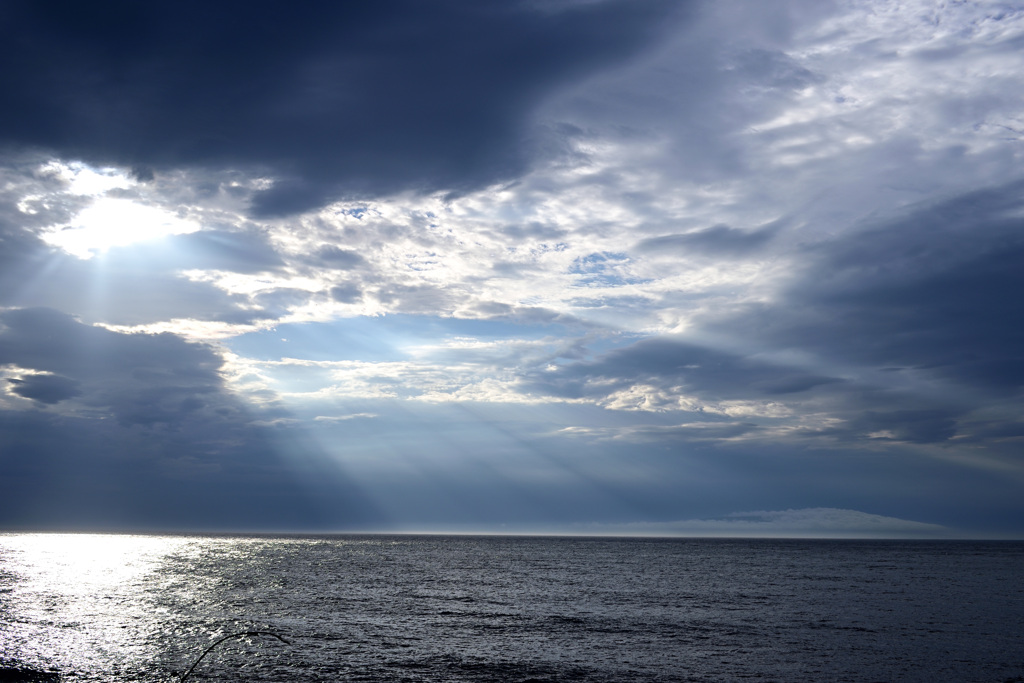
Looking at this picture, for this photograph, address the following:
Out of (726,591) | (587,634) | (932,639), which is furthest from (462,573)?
(932,639)

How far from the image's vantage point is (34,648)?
34500mm

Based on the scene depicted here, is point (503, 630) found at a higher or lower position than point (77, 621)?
higher

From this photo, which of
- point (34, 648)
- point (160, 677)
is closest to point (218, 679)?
point (160, 677)

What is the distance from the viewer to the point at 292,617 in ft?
157

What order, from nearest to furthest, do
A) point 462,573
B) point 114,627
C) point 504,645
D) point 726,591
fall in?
1. point 504,645
2. point 114,627
3. point 726,591
4. point 462,573

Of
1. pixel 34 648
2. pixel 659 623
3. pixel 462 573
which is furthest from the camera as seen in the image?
pixel 462 573

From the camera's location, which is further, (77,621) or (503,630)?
(77,621)

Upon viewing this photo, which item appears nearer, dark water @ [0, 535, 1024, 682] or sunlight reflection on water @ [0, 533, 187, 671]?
dark water @ [0, 535, 1024, 682]

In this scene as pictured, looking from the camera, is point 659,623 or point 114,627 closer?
point 114,627

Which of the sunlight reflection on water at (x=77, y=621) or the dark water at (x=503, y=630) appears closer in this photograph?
the dark water at (x=503, y=630)

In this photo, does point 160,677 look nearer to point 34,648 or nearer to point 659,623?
point 34,648

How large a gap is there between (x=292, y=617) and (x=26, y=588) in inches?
1499

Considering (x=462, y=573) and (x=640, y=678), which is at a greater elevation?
(x=640, y=678)

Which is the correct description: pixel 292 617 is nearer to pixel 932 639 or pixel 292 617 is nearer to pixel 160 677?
pixel 160 677
